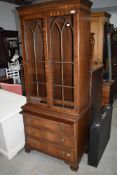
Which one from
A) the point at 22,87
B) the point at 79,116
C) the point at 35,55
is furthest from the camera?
the point at 22,87

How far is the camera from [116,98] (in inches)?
165

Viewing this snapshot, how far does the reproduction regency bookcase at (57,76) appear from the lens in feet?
5.23

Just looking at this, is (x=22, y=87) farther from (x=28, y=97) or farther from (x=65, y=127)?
(x=65, y=127)

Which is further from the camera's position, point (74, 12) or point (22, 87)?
point (22, 87)

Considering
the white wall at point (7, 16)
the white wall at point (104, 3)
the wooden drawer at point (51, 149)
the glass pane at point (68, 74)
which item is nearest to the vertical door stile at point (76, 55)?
the glass pane at point (68, 74)

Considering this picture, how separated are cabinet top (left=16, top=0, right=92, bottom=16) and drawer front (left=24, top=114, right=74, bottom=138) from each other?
1.18m

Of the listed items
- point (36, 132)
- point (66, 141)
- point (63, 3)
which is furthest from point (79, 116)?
point (63, 3)

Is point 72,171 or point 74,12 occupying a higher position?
point 74,12

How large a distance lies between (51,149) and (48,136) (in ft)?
0.58

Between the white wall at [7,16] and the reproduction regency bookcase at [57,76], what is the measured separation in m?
3.04

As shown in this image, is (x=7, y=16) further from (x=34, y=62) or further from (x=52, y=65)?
(x=52, y=65)

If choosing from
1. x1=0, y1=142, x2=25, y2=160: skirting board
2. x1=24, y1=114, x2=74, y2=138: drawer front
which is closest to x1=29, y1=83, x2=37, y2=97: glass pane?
x1=24, y1=114, x2=74, y2=138: drawer front

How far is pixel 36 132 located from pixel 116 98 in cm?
281

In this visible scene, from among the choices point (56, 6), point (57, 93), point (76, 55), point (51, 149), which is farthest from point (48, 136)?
point (56, 6)
